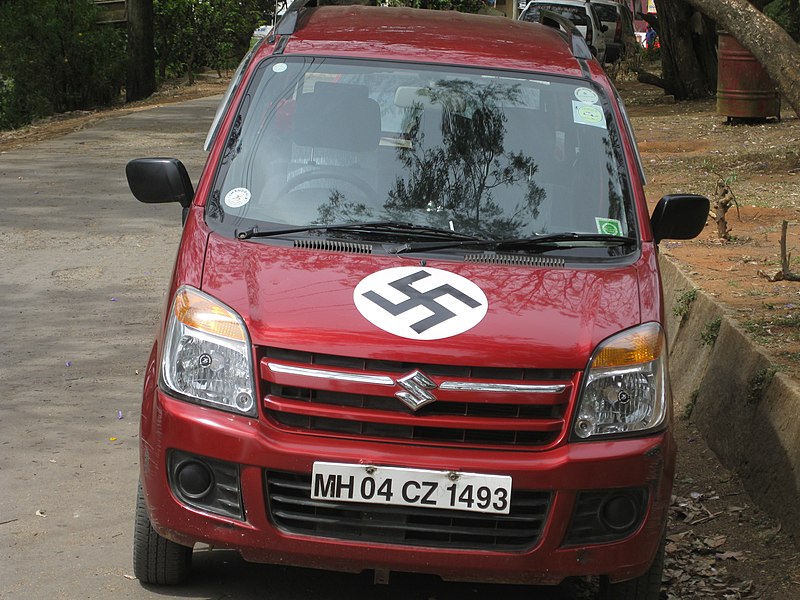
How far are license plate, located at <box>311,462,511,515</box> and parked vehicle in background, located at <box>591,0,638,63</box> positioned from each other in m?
31.4

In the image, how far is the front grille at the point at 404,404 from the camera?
149 inches

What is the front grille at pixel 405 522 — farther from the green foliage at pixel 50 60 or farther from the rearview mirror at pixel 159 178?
the green foliage at pixel 50 60

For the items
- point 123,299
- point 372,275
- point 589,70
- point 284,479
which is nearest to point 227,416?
point 284,479

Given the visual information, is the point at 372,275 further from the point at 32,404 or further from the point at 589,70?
the point at 32,404

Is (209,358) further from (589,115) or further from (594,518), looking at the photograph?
(589,115)

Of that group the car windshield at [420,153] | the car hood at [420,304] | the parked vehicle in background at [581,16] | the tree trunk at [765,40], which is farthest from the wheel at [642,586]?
the parked vehicle in background at [581,16]

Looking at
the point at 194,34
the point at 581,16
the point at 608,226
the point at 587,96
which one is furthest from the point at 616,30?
the point at 608,226

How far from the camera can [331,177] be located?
4.74 meters

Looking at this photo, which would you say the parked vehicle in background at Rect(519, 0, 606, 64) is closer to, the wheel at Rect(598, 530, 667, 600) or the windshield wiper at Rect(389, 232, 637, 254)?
the windshield wiper at Rect(389, 232, 637, 254)

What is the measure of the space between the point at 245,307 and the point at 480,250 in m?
0.89

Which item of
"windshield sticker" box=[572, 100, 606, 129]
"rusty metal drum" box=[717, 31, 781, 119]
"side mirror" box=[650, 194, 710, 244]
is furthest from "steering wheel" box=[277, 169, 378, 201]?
"rusty metal drum" box=[717, 31, 781, 119]

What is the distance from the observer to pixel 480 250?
14.5 feet

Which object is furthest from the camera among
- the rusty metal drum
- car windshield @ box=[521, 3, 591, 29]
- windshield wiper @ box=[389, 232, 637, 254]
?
car windshield @ box=[521, 3, 591, 29]

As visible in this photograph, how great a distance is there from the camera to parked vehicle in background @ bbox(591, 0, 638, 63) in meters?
35.0
